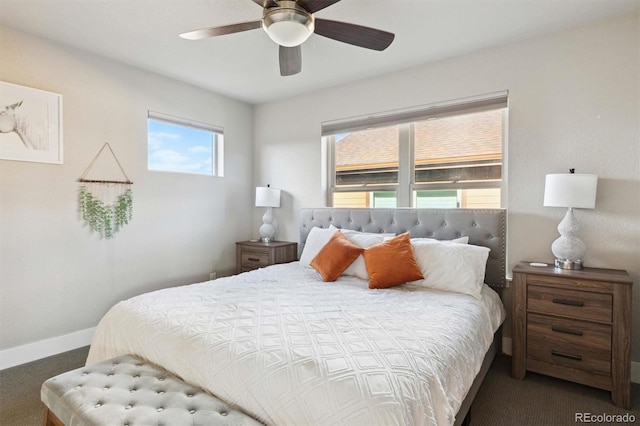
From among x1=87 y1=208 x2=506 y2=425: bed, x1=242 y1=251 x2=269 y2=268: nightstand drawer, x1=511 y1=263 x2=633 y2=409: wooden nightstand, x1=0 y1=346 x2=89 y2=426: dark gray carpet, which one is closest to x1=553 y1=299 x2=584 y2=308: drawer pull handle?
x1=511 y1=263 x2=633 y2=409: wooden nightstand

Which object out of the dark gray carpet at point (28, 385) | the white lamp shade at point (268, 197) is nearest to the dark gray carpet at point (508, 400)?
the dark gray carpet at point (28, 385)

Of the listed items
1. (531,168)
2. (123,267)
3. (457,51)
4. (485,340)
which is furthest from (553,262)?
(123,267)

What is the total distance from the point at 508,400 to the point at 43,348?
3611 mm

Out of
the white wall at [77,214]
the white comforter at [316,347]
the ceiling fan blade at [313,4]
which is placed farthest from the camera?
the white wall at [77,214]

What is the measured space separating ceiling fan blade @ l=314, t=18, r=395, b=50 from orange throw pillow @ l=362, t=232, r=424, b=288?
147cm

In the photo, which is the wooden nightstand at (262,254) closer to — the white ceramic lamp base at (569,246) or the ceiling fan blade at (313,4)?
the ceiling fan blade at (313,4)

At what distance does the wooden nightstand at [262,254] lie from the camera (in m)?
3.72

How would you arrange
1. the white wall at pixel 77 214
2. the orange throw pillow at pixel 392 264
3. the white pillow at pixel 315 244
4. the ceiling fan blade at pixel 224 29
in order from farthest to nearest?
the white pillow at pixel 315 244, the white wall at pixel 77 214, the orange throw pillow at pixel 392 264, the ceiling fan blade at pixel 224 29

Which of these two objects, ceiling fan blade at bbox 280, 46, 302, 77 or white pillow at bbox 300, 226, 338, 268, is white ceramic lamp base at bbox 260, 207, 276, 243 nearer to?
white pillow at bbox 300, 226, 338, 268

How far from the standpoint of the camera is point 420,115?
127 inches

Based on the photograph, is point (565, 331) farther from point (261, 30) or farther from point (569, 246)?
point (261, 30)

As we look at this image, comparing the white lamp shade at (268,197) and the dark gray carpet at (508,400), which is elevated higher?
the white lamp shade at (268,197)

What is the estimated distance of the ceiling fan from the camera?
1705 millimetres

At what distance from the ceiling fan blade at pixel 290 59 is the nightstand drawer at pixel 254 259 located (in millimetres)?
2099
